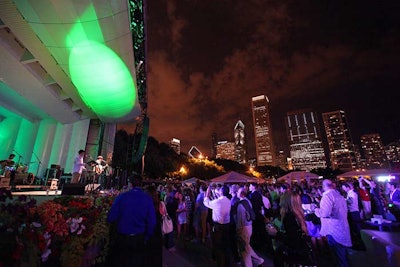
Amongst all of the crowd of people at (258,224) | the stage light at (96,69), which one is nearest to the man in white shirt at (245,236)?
the crowd of people at (258,224)

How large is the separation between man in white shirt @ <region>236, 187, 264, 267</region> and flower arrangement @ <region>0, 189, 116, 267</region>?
9.22 ft

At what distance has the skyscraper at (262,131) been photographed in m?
168

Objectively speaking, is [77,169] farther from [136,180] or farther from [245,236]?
[245,236]

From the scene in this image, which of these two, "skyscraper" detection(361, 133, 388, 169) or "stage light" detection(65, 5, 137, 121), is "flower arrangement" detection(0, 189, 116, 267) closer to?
"stage light" detection(65, 5, 137, 121)

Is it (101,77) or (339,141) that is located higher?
(339,141)

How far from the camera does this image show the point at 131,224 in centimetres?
284

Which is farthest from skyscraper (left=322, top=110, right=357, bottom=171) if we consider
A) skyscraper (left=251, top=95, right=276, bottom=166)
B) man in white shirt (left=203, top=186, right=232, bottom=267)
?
man in white shirt (left=203, top=186, right=232, bottom=267)

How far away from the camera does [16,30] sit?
7.25m

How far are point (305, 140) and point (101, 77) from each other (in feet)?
652

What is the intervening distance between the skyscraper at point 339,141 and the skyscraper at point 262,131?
49.3 meters

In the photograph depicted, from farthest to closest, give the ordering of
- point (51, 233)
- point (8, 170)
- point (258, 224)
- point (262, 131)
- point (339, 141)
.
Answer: point (262, 131) → point (339, 141) → point (8, 170) → point (258, 224) → point (51, 233)

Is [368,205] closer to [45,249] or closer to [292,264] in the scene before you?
[292,264]

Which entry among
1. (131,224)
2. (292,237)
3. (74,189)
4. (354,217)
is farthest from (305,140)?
(131,224)

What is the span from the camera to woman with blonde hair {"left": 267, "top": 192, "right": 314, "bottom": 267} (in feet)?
Answer: 10.3
